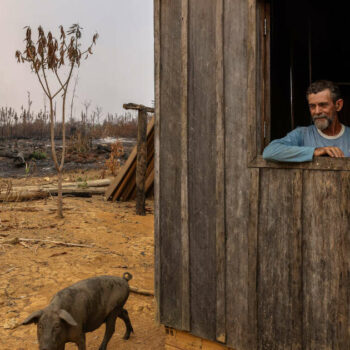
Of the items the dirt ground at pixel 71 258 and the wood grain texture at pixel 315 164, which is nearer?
the wood grain texture at pixel 315 164

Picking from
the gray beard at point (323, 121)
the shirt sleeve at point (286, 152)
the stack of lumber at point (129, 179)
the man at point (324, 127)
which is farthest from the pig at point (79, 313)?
the stack of lumber at point (129, 179)

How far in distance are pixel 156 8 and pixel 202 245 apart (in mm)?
2087

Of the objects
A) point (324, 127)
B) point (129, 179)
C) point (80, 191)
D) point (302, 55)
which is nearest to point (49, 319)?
point (324, 127)

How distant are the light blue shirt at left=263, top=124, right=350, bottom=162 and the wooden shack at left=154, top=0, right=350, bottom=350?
7cm

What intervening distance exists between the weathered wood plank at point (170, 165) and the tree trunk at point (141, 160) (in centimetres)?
554

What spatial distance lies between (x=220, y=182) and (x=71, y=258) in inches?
151

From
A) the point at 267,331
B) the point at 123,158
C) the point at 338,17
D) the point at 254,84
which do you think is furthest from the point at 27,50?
the point at 123,158

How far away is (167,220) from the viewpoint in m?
3.38

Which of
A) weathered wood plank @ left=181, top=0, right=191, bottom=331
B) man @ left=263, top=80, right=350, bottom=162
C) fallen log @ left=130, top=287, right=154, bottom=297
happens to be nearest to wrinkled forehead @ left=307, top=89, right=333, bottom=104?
man @ left=263, top=80, right=350, bottom=162

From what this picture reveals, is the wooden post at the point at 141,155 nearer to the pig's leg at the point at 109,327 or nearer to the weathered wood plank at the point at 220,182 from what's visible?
the pig's leg at the point at 109,327

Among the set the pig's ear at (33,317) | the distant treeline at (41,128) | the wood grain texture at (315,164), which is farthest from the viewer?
the distant treeline at (41,128)

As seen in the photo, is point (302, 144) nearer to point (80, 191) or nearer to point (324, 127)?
point (324, 127)

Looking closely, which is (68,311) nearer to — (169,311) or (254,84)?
(169,311)

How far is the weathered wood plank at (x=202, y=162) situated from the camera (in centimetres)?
306
